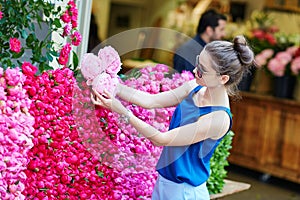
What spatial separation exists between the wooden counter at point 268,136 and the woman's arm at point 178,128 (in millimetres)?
3563

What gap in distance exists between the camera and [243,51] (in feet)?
7.18

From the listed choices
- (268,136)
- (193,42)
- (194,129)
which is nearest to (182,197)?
(194,129)

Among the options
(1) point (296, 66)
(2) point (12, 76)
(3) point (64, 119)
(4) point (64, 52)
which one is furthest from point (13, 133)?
(1) point (296, 66)

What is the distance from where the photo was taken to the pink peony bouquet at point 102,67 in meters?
2.19

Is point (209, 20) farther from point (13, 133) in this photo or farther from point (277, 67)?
point (13, 133)

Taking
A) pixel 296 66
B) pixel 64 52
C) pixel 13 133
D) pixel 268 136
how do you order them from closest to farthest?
1. pixel 13 133
2. pixel 64 52
3. pixel 296 66
4. pixel 268 136

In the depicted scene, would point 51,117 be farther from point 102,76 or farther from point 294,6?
point 294,6

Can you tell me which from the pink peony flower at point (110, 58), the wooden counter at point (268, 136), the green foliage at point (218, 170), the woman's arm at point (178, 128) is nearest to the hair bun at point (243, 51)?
the woman's arm at point (178, 128)

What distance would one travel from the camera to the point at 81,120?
92.8 inches

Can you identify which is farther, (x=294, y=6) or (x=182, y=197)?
(x=294, y=6)

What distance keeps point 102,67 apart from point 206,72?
Answer: 39cm

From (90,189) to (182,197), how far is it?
0.41 meters

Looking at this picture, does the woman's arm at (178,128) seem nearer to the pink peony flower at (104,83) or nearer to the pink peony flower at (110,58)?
the pink peony flower at (104,83)

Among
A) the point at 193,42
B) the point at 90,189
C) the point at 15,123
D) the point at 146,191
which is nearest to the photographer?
the point at 15,123
